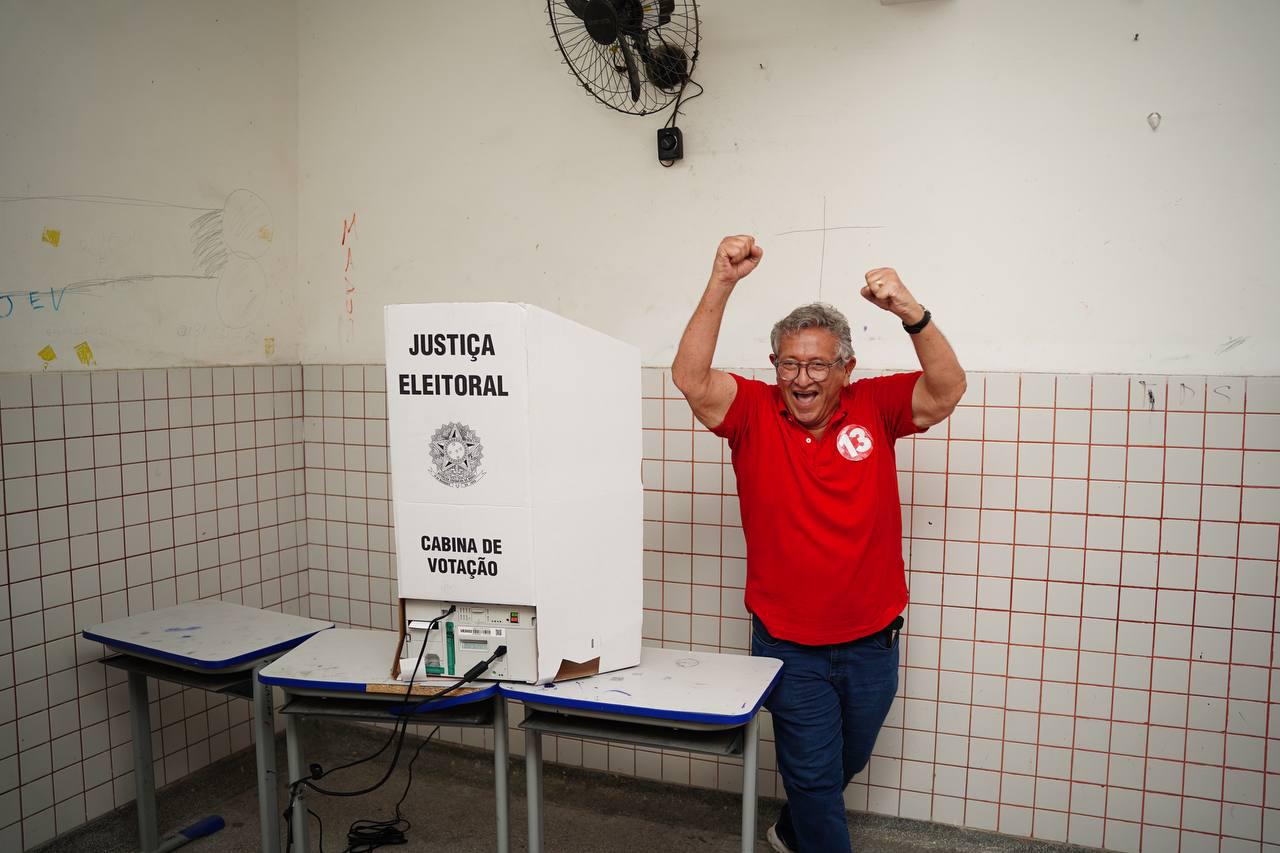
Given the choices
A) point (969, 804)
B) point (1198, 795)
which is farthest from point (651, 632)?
point (1198, 795)

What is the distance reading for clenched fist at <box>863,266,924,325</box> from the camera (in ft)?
6.66

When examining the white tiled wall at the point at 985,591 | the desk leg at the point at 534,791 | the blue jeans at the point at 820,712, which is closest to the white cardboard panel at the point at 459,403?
the desk leg at the point at 534,791

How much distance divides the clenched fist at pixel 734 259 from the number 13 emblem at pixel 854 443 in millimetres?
493

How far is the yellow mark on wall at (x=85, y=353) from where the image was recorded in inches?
108

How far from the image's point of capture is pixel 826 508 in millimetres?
2217

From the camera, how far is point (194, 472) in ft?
10.2

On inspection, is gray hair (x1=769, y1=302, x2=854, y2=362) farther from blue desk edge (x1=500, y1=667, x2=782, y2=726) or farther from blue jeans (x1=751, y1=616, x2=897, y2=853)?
blue desk edge (x1=500, y1=667, x2=782, y2=726)

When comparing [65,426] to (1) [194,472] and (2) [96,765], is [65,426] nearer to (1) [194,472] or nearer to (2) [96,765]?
(1) [194,472]

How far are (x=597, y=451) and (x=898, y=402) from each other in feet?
2.66

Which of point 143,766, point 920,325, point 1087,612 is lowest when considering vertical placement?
point 143,766

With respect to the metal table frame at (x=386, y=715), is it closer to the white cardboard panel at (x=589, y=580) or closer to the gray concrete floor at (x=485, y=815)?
the white cardboard panel at (x=589, y=580)

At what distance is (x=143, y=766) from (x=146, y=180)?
75.1 inches

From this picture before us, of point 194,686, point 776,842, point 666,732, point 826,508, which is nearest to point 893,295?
point 826,508

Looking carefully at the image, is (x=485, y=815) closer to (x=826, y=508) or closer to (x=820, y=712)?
(x=820, y=712)
